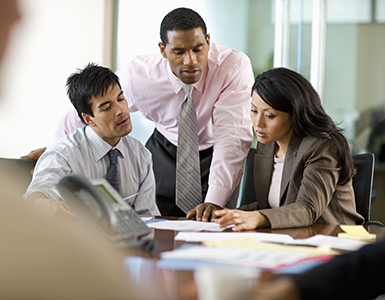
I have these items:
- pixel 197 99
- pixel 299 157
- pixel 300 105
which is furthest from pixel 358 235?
pixel 197 99

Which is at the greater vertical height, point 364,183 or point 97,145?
point 97,145

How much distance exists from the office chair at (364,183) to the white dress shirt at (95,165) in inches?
36.3

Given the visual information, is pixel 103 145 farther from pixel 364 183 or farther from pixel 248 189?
pixel 364 183

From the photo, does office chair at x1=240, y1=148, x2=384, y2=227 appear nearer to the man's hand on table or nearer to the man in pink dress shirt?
the man in pink dress shirt

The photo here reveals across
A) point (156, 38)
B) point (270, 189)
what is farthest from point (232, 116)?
point (156, 38)

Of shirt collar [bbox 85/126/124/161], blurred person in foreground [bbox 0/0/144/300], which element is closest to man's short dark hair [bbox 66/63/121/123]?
shirt collar [bbox 85/126/124/161]

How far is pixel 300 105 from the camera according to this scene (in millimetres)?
1825

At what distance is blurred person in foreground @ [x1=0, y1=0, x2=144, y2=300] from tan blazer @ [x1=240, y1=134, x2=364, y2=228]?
42.8 inches

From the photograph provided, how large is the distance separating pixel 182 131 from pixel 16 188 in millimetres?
1670

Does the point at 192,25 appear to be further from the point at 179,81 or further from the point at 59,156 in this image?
the point at 59,156

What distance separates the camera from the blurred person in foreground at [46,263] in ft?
1.73

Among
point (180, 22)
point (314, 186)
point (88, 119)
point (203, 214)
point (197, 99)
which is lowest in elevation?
point (203, 214)

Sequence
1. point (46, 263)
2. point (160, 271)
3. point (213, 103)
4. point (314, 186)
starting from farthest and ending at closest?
point (213, 103) → point (314, 186) → point (160, 271) → point (46, 263)

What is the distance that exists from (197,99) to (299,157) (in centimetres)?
80
